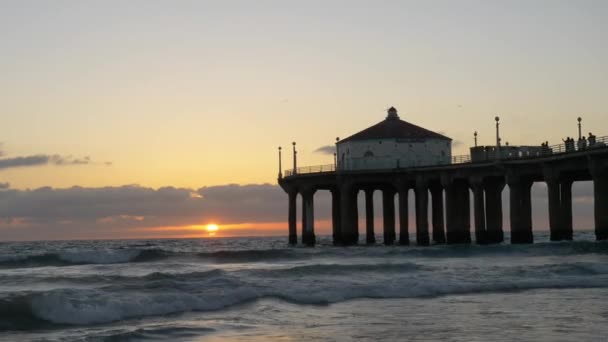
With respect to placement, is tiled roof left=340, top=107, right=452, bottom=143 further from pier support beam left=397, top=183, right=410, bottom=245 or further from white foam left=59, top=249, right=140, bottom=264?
white foam left=59, top=249, right=140, bottom=264

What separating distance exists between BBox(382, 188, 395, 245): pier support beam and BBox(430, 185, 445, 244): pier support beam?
127 inches

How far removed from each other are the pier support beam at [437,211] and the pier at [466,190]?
70mm

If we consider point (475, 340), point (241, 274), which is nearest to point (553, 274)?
point (241, 274)

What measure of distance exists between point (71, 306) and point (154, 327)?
3.59 meters

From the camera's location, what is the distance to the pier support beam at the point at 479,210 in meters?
58.5

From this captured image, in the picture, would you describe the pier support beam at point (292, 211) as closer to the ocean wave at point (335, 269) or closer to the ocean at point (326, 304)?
the ocean at point (326, 304)

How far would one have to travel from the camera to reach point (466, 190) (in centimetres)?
6319

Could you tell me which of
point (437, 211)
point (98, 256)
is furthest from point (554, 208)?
point (98, 256)

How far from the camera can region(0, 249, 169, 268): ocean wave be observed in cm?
5207

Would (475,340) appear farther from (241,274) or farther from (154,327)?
(241,274)

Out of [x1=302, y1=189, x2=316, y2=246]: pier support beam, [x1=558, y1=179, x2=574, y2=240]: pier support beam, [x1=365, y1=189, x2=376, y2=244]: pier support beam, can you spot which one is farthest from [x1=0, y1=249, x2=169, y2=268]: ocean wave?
[x1=558, y1=179, x2=574, y2=240]: pier support beam

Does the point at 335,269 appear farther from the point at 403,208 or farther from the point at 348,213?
the point at 348,213

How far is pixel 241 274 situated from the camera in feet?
116

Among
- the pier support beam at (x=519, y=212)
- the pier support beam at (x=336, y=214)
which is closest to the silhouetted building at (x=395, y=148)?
the pier support beam at (x=336, y=214)
